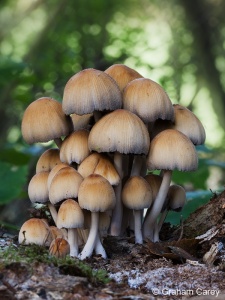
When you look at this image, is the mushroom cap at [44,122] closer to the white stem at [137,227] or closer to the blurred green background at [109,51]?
the white stem at [137,227]

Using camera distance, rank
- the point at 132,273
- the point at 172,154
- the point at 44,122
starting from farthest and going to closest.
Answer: the point at 44,122
the point at 172,154
the point at 132,273

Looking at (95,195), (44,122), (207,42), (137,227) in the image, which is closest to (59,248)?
(95,195)

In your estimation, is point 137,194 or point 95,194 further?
point 137,194

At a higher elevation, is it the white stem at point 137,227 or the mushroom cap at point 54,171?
the mushroom cap at point 54,171

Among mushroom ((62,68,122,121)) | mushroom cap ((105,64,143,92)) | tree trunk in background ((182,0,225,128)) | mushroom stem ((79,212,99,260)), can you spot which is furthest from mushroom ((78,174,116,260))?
tree trunk in background ((182,0,225,128))

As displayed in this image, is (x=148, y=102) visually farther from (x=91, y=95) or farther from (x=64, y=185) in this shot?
(x=64, y=185)

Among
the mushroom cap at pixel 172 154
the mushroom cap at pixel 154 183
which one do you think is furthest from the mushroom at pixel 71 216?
the mushroom cap at pixel 154 183
